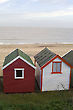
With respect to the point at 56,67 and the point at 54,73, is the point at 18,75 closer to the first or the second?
the point at 54,73

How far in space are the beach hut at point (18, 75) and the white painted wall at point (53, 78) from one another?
1.19 meters

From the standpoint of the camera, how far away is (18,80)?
43.1 ft

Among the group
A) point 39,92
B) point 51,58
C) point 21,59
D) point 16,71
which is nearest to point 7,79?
point 16,71

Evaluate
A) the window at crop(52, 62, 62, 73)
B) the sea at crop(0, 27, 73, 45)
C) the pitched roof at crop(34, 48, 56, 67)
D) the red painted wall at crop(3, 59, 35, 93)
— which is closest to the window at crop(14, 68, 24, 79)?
the red painted wall at crop(3, 59, 35, 93)

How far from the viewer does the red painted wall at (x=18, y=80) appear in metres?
12.9

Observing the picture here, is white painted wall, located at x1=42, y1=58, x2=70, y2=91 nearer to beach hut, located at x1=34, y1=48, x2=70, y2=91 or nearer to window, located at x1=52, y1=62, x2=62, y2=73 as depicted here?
beach hut, located at x1=34, y1=48, x2=70, y2=91

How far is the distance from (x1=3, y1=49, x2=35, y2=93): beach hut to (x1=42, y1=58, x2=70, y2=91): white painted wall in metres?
1.19

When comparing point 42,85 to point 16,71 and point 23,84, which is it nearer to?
point 23,84

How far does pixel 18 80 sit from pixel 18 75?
1.45 feet

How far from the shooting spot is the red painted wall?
42.2ft

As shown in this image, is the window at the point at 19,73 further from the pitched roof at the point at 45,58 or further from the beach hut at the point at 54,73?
the pitched roof at the point at 45,58

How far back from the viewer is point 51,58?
523 inches

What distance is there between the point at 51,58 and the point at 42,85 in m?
2.66

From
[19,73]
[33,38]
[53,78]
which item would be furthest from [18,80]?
[33,38]
